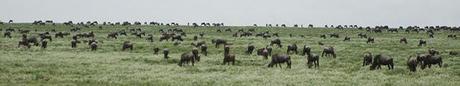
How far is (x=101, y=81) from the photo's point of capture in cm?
3269

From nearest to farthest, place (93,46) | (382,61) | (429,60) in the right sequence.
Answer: (382,61) < (429,60) < (93,46)

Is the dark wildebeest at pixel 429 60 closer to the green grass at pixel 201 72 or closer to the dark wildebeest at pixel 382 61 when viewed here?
the green grass at pixel 201 72

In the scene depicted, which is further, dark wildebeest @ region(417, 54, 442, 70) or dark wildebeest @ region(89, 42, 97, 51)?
dark wildebeest @ region(89, 42, 97, 51)

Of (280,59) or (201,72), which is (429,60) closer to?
(280,59)

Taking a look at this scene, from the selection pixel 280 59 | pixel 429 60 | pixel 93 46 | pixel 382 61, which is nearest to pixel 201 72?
pixel 280 59

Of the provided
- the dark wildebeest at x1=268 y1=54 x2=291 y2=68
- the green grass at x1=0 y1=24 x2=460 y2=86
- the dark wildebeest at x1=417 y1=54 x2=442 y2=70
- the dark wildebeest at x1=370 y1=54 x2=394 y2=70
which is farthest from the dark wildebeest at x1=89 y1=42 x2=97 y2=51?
the dark wildebeest at x1=417 y1=54 x2=442 y2=70

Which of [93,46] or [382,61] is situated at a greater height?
[382,61]

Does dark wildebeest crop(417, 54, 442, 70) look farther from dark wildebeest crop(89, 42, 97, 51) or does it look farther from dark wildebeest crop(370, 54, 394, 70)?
dark wildebeest crop(89, 42, 97, 51)

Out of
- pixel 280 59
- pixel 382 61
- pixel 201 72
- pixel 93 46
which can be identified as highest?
pixel 382 61

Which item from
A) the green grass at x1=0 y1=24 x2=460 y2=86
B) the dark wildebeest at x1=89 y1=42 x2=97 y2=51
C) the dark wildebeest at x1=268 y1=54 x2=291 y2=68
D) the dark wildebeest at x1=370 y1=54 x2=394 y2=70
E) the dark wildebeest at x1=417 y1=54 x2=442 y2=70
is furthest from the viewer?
the dark wildebeest at x1=89 y1=42 x2=97 y2=51

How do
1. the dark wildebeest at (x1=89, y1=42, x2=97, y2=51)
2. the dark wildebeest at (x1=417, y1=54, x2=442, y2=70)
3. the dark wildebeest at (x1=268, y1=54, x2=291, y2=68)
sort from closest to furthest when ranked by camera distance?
the dark wildebeest at (x1=417, y1=54, x2=442, y2=70)
the dark wildebeest at (x1=268, y1=54, x2=291, y2=68)
the dark wildebeest at (x1=89, y1=42, x2=97, y2=51)

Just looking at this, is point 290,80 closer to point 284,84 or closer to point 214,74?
point 284,84

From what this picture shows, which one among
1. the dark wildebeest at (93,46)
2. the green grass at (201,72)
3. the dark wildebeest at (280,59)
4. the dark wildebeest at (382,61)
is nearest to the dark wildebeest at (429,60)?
the green grass at (201,72)

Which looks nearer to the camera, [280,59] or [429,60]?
[429,60]
